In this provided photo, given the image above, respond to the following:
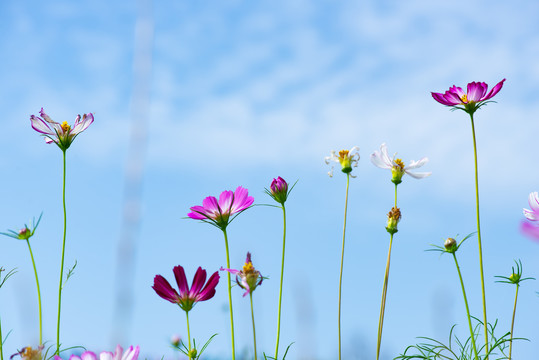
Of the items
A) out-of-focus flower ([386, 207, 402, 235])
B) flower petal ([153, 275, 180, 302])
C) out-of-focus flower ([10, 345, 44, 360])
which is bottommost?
out-of-focus flower ([10, 345, 44, 360])

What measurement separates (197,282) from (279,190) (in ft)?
1.15

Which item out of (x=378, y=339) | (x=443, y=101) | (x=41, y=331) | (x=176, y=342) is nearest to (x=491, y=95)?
(x=443, y=101)

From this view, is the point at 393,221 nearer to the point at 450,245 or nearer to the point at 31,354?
the point at 450,245

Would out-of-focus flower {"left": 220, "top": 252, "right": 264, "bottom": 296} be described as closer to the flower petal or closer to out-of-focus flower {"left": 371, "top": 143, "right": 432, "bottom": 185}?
the flower petal

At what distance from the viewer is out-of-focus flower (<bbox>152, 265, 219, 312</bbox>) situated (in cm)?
136

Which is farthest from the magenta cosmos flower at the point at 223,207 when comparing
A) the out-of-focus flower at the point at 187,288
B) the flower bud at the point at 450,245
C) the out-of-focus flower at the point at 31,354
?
the flower bud at the point at 450,245

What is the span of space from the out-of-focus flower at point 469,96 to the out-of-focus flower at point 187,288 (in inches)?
32.9

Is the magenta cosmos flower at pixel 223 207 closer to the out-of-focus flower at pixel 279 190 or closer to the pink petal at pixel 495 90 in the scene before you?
the out-of-focus flower at pixel 279 190

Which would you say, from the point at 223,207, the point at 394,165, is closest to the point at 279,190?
the point at 223,207

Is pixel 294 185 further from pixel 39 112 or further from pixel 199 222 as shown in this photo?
pixel 39 112

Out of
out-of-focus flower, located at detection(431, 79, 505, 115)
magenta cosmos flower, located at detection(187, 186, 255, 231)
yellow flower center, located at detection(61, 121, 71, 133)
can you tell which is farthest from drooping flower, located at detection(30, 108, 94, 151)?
out-of-focus flower, located at detection(431, 79, 505, 115)

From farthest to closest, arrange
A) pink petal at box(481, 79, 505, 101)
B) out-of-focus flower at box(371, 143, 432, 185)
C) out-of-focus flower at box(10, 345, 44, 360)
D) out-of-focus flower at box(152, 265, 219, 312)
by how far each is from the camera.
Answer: out-of-focus flower at box(371, 143, 432, 185) < pink petal at box(481, 79, 505, 101) < out-of-focus flower at box(152, 265, 219, 312) < out-of-focus flower at box(10, 345, 44, 360)

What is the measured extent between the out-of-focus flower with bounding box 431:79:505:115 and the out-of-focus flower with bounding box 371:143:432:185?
0.79ft

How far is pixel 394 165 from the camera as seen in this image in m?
1.86
